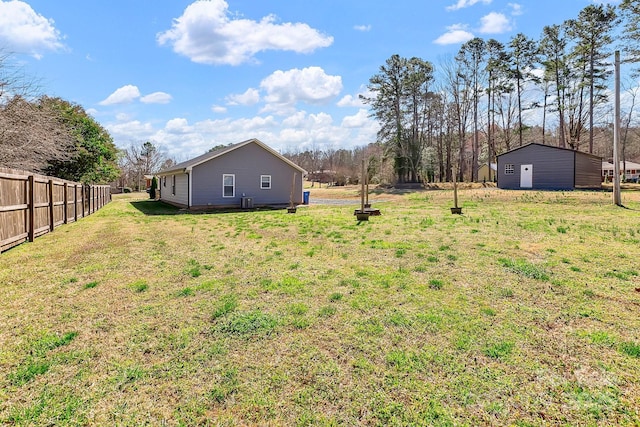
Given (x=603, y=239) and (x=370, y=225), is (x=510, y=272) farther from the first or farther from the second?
(x=370, y=225)

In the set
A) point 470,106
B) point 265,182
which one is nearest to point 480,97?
point 470,106

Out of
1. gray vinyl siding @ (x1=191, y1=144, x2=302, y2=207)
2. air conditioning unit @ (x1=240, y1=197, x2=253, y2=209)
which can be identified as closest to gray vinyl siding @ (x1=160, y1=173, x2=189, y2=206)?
gray vinyl siding @ (x1=191, y1=144, x2=302, y2=207)

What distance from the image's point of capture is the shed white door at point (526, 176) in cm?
2412

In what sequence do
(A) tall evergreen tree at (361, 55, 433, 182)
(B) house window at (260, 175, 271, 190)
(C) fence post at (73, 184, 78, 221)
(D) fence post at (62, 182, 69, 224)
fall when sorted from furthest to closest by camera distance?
(A) tall evergreen tree at (361, 55, 433, 182)
(B) house window at (260, 175, 271, 190)
(C) fence post at (73, 184, 78, 221)
(D) fence post at (62, 182, 69, 224)

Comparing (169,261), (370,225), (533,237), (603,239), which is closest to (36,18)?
(169,261)

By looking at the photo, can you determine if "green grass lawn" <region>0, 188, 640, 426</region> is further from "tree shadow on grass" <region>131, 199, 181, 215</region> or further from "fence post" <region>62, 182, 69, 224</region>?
"tree shadow on grass" <region>131, 199, 181, 215</region>

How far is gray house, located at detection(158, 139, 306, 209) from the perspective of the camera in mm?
17078

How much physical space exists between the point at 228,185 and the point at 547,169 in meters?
22.3

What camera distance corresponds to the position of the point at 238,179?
18016 millimetres

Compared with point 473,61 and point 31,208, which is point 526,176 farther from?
point 31,208

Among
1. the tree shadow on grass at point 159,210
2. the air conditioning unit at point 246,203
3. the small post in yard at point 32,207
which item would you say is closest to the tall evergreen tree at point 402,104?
the air conditioning unit at point 246,203

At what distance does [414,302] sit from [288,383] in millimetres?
1955

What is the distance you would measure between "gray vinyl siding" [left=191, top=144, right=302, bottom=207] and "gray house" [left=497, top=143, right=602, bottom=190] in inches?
675

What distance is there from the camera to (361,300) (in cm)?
389
